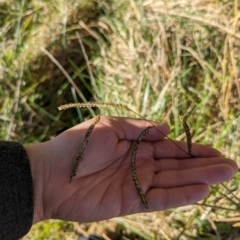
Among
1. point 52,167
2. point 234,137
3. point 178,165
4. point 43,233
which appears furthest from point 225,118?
point 43,233

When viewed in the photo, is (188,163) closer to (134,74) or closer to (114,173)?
(114,173)

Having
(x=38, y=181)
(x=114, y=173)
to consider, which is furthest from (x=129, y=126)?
(x=38, y=181)

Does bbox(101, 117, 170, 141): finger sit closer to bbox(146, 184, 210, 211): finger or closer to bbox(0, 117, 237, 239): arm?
bbox(0, 117, 237, 239): arm

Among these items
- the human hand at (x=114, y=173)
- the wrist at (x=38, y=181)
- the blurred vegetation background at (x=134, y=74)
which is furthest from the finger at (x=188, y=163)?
the wrist at (x=38, y=181)

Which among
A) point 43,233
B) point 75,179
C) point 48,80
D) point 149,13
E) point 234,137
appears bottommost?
point 43,233

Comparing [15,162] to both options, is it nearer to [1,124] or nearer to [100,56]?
[1,124]

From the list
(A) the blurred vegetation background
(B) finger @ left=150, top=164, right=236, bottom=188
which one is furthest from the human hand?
(A) the blurred vegetation background
